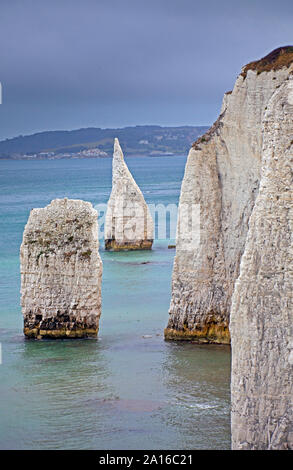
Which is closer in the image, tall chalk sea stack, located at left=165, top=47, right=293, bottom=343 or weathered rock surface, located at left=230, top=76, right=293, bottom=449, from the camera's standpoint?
weathered rock surface, located at left=230, top=76, right=293, bottom=449

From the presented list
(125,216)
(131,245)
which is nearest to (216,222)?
(125,216)

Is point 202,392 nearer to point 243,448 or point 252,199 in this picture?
point 252,199

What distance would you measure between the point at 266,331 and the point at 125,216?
34884 millimetres

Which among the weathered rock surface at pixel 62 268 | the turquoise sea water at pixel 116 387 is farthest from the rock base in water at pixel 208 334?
the weathered rock surface at pixel 62 268

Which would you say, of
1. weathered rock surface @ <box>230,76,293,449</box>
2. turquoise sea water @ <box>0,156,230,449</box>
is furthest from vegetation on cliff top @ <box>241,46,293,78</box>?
weathered rock surface @ <box>230,76,293,449</box>

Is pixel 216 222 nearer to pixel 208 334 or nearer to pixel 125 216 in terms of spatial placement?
pixel 208 334

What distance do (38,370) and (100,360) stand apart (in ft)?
5.48

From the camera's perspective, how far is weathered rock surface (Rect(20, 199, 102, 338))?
2525cm

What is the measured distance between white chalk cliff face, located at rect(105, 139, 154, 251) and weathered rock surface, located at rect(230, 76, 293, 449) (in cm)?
3418

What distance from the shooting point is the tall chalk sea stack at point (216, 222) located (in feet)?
76.5

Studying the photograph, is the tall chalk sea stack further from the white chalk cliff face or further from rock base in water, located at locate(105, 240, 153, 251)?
rock base in water, located at locate(105, 240, 153, 251)

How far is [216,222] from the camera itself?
24312mm

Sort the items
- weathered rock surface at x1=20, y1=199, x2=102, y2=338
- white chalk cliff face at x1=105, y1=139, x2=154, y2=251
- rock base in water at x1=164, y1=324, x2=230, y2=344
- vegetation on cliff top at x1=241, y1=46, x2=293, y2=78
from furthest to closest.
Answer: white chalk cliff face at x1=105, y1=139, x2=154, y2=251, weathered rock surface at x1=20, y1=199, x2=102, y2=338, rock base in water at x1=164, y1=324, x2=230, y2=344, vegetation on cliff top at x1=241, y1=46, x2=293, y2=78

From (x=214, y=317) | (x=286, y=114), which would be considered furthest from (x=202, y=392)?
(x=286, y=114)
